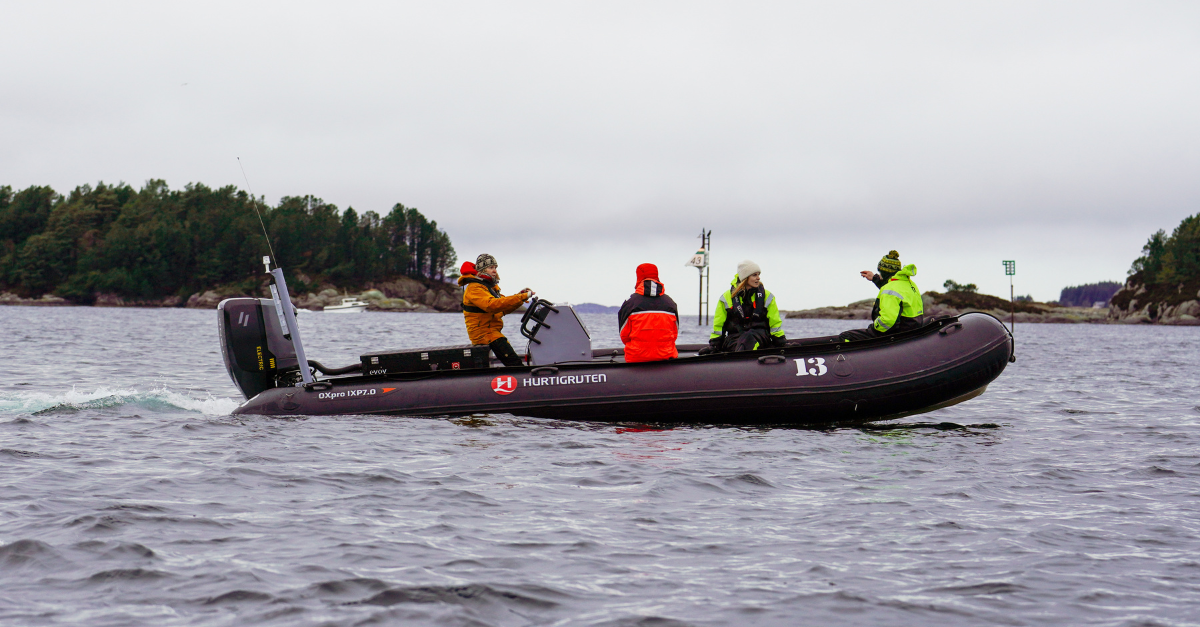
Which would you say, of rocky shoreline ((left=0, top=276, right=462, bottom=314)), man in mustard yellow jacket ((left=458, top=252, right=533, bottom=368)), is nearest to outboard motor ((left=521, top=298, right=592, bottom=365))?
man in mustard yellow jacket ((left=458, top=252, right=533, bottom=368))

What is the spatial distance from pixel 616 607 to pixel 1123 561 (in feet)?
10.1

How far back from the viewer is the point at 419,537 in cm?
549

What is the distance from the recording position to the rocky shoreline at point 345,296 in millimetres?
105812

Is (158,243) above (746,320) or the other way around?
→ above

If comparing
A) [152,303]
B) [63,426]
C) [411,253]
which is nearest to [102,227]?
[152,303]

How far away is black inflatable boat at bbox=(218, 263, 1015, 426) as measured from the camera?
1003 centimetres

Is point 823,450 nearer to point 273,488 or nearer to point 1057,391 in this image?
point 273,488

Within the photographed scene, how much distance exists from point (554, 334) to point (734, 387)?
2.25 meters

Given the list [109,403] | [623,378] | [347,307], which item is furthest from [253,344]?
[347,307]

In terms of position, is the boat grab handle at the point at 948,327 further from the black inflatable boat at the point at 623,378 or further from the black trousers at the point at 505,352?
the black trousers at the point at 505,352

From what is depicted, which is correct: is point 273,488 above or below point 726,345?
below

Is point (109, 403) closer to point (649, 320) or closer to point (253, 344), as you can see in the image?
point (253, 344)

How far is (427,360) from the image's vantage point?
10984 millimetres

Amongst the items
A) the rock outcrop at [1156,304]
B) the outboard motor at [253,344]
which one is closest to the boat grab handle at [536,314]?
the outboard motor at [253,344]
